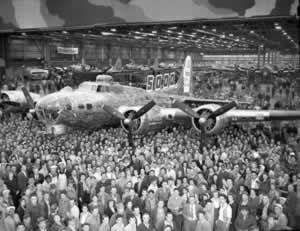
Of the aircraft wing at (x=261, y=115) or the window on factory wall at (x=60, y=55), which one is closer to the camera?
the aircraft wing at (x=261, y=115)

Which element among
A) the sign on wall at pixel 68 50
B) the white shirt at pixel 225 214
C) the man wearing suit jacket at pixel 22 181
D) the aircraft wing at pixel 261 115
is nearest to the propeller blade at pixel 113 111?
the aircraft wing at pixel 261 115

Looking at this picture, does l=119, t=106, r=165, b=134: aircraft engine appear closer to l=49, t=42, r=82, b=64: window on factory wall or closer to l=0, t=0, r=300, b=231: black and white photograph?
l=0, t=0, r=300, b=231: black and white photograph

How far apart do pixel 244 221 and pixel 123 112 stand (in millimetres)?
10344

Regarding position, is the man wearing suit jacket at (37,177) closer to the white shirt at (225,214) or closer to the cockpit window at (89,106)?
the white shirt at (225,214)

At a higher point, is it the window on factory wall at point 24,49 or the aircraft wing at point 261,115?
the window on factory wall at point 24,49

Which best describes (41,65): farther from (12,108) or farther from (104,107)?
(104,107)

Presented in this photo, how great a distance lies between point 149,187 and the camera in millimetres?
8922

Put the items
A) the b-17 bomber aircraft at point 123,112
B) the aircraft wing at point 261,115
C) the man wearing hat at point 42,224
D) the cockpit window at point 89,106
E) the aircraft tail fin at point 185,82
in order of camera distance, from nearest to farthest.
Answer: the man wearing hat at point 42,224, the aircraft wing at point 261,115, the b-17 bomber aircraft at point 123,112, the cockpit window at point 89,106, the aircraft tail fin at point 185,82

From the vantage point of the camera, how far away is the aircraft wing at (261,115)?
598 inches

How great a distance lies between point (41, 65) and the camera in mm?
33406

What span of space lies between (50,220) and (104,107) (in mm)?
8752

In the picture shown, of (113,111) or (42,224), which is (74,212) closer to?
(42,224)

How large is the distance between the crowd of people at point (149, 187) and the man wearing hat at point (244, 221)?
0.07 ft

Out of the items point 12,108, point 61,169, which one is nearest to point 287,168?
point 61,169
